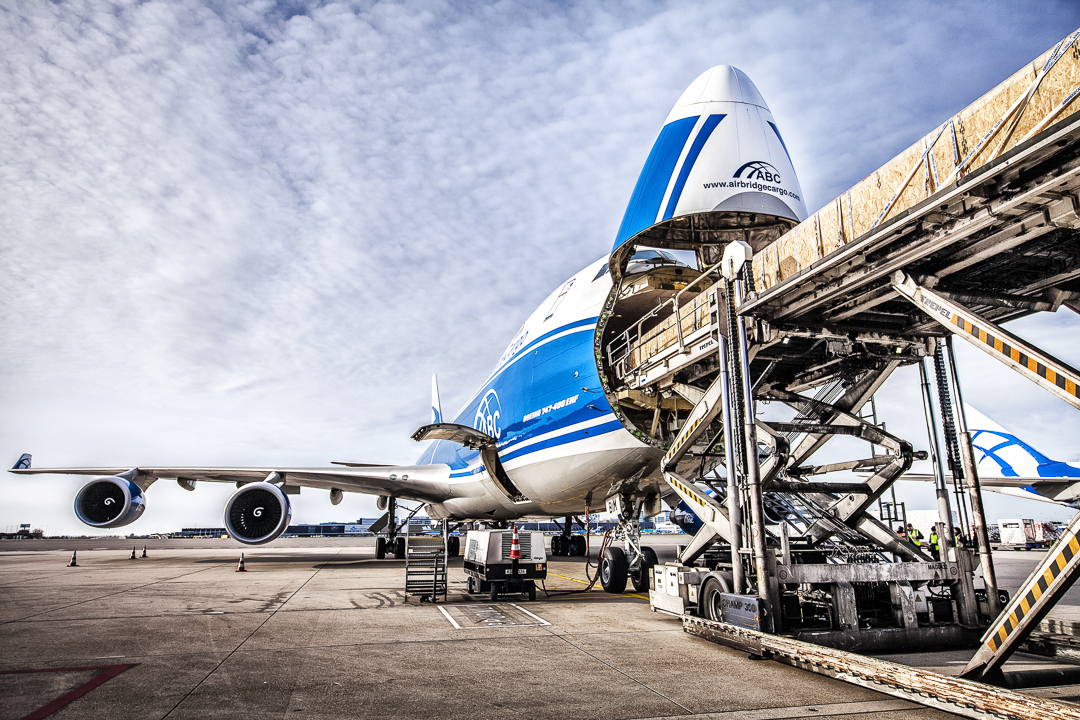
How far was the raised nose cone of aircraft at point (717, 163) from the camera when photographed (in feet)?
29.2

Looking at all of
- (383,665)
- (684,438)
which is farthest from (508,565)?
(383,665)

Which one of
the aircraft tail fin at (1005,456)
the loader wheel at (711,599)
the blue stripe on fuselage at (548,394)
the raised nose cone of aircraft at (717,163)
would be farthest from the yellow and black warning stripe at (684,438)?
the aircraft tail fin at (1005,456)

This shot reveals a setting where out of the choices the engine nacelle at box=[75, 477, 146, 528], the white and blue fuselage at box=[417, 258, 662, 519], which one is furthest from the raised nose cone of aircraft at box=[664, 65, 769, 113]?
the engine nacelle at box=[75, 477, 146, 528]

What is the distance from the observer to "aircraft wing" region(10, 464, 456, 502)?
19703 millimetres

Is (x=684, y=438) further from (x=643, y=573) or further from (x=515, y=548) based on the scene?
(x=643, y=573)

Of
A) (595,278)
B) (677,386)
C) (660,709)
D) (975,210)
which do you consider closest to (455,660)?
(660,709)

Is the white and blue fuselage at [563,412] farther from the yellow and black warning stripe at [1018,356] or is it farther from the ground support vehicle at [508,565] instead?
the yellow and black warning stripe at [1018,356]

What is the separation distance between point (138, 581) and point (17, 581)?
275 cm

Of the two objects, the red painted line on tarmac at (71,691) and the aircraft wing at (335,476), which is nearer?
the red painted line on tarmac at (71,691)

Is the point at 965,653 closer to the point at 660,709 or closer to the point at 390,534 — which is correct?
the point at 660,709

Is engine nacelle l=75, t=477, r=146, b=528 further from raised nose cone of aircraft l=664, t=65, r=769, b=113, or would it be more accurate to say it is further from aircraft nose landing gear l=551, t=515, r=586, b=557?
raised nose cone of aircraft l=664, t=65, r=769, b=113

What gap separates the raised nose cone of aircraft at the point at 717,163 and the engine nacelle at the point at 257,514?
12.6 meters

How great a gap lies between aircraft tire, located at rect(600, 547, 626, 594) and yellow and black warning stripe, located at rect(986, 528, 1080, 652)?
780 cm

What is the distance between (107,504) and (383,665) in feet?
58.7
